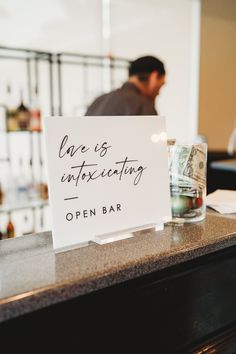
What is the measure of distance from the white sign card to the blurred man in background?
5.15 feet

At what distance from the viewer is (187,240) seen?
0.93 m

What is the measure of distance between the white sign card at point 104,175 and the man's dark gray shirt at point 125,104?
1557 mm

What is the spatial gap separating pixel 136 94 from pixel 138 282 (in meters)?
1.94

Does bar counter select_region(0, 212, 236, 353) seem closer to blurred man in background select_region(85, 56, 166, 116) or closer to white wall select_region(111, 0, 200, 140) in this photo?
blurred man in background select_region(85, 56, 166, 116)

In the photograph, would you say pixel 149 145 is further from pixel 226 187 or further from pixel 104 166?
pixel 226 187

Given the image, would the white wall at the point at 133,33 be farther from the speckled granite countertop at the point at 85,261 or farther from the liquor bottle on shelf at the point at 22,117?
the speckled granite countertop at the point at 85,261

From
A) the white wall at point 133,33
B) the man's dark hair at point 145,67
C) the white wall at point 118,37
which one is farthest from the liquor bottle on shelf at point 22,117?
the white wall at point 133,33

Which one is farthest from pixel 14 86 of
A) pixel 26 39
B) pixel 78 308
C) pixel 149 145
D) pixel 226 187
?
pixel 78 308

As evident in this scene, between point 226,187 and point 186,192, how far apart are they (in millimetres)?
2706

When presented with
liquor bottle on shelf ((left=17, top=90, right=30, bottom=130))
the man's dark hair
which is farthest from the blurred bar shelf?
the man's dark hair

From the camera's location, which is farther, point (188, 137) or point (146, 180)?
point (188, 137)

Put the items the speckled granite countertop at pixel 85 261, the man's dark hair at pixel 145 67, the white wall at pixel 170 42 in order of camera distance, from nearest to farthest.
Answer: the speckled granite countertop at pixel 85 261, the man's dark hair at pixel 145 67, the white wall at pixel 170 42

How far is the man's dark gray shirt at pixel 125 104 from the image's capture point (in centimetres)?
256

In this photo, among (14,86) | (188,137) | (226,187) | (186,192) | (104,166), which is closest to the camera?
(104,166)
